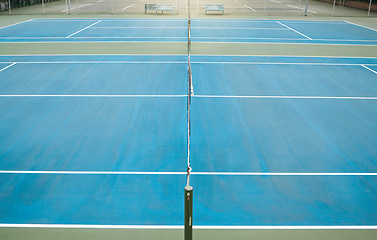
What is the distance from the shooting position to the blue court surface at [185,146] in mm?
7684

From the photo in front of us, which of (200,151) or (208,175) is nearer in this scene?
(208,175)

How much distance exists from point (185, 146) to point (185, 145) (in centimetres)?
7

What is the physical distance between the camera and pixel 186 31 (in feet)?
92.7

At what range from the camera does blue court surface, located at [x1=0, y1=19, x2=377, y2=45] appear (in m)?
25.3

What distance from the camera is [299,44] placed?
23.8 metres

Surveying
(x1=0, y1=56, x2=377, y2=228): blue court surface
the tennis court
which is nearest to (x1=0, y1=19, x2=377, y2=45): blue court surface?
the tennis court

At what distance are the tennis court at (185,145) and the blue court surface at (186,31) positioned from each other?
4.40m

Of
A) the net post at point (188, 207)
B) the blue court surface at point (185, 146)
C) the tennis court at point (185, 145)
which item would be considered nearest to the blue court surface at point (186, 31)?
the tennis court at point (185, 145)

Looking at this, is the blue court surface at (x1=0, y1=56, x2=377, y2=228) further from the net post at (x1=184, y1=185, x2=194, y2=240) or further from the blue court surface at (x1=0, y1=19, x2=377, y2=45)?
the blue court surface at (x1=0, y1=19, x2=377, y2=45)

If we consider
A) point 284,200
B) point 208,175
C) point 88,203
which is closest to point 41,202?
point 88,203

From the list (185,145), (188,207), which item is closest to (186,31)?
(185,145)

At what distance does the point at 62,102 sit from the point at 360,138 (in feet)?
32.9

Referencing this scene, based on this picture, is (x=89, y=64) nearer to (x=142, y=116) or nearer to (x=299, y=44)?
(x=142, y=116)

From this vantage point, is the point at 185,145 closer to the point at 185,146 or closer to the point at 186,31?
the point at 185,146
